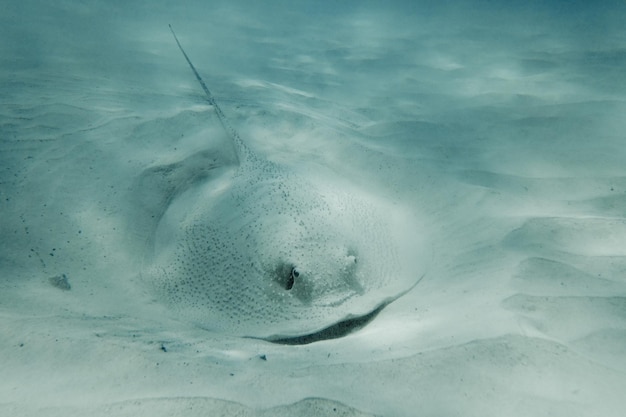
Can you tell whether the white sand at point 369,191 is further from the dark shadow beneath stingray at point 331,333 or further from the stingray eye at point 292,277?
the stingray eye at point 292,277

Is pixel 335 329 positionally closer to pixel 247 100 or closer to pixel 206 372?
pixel 206 372

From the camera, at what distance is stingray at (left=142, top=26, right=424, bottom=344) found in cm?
280

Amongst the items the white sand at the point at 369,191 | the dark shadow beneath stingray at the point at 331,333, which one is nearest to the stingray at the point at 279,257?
the dark shadow beneath stingray at the point at 331,333

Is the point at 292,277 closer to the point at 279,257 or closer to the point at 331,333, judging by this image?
the point at 279,257

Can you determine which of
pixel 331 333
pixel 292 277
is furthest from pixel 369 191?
pixel 331 333

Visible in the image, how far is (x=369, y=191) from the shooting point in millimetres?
4984

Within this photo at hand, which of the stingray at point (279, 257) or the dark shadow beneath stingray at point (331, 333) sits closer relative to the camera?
the dark shadow beneath stingray at point (331, 333)

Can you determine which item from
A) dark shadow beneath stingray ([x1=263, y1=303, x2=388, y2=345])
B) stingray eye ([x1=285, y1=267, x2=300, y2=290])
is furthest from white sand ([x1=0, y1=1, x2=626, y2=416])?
stingray eye ([x1=285, y1=267, x2=300, y2=290])

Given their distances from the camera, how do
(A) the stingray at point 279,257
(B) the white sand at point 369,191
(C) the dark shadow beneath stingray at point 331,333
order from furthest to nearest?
(A) the stingray at point 279,257, (C) the dark shadow beneath stingray at point 331,333, (B) the white sand at point 369,191

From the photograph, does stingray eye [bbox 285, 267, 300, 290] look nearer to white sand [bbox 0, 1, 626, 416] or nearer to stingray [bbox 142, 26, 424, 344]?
stingray [bbox 142, 26, 424, 344]

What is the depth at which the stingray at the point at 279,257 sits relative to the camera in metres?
2.80

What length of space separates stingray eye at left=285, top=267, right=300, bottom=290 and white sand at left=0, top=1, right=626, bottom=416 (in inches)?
18.5

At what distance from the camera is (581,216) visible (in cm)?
382

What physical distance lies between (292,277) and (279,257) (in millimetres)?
222
